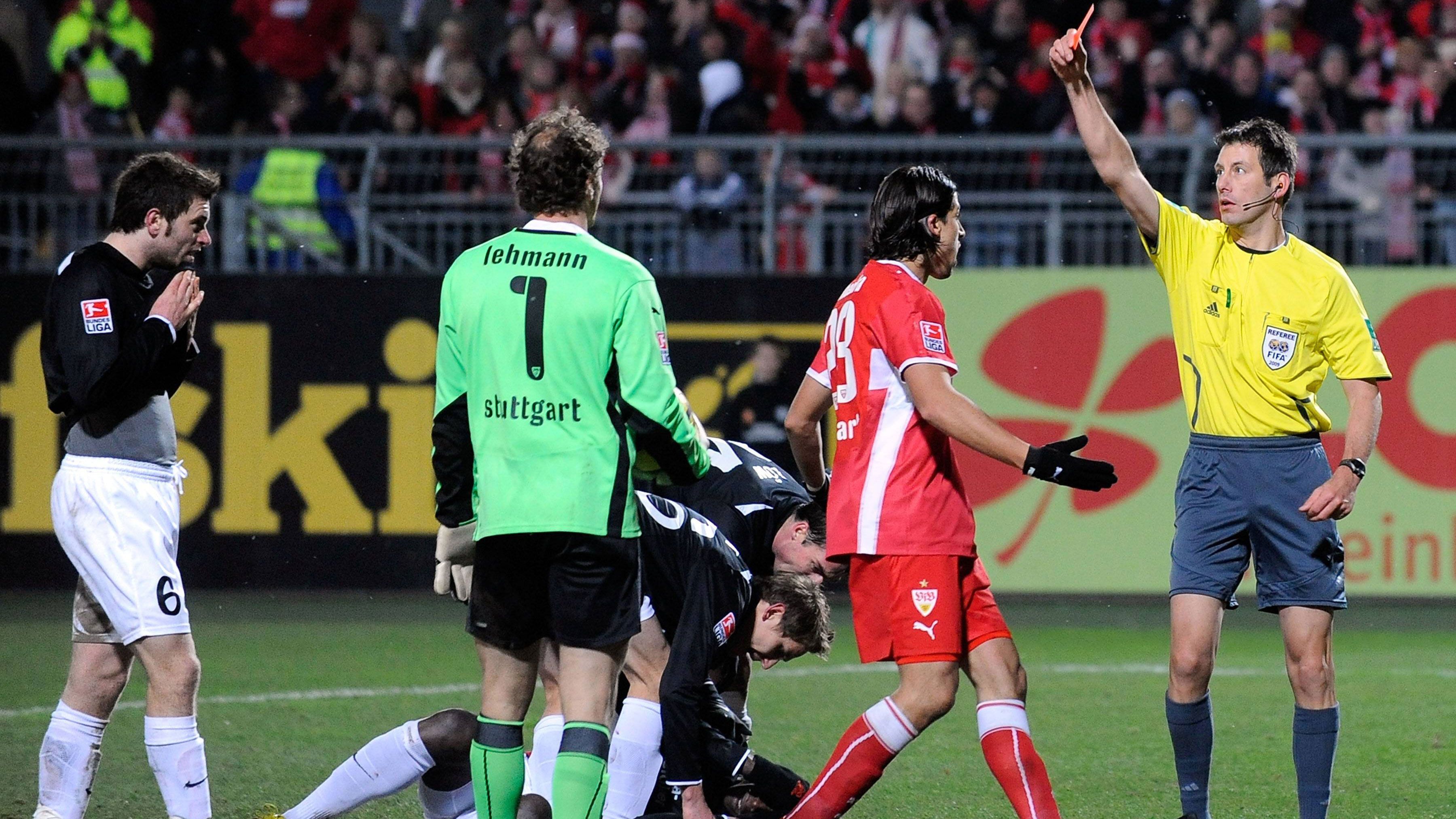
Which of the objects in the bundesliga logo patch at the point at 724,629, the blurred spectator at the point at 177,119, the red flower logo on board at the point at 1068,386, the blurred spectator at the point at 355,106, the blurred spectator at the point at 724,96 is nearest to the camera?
the bundesliga logo patch at the point at 724,629

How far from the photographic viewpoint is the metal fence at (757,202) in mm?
11734

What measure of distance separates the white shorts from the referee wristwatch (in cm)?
338

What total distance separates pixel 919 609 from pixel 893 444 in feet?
1.54

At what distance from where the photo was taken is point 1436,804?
5.86 meters

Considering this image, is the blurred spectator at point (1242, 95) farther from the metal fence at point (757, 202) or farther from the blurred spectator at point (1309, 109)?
the metal fence at point (757, 202)

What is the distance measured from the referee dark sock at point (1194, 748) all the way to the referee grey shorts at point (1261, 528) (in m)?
0.34

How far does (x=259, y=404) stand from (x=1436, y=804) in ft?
27.4

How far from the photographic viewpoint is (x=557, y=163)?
4535 millimetres

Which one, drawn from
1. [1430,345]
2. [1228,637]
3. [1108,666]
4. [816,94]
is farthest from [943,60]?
[1108,666]

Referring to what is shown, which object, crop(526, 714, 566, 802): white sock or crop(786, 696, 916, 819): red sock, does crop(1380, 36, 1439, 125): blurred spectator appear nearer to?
crop(786, 696, 916, 819): red sock

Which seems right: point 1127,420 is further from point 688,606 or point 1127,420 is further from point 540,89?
point 688,606

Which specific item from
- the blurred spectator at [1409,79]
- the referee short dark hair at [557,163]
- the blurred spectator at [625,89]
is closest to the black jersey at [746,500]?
the referee short dark hair at [557,163]

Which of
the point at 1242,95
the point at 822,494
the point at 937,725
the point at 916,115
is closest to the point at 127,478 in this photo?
the point at 822,494

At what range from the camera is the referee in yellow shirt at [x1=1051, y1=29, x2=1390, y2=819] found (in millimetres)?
5203
